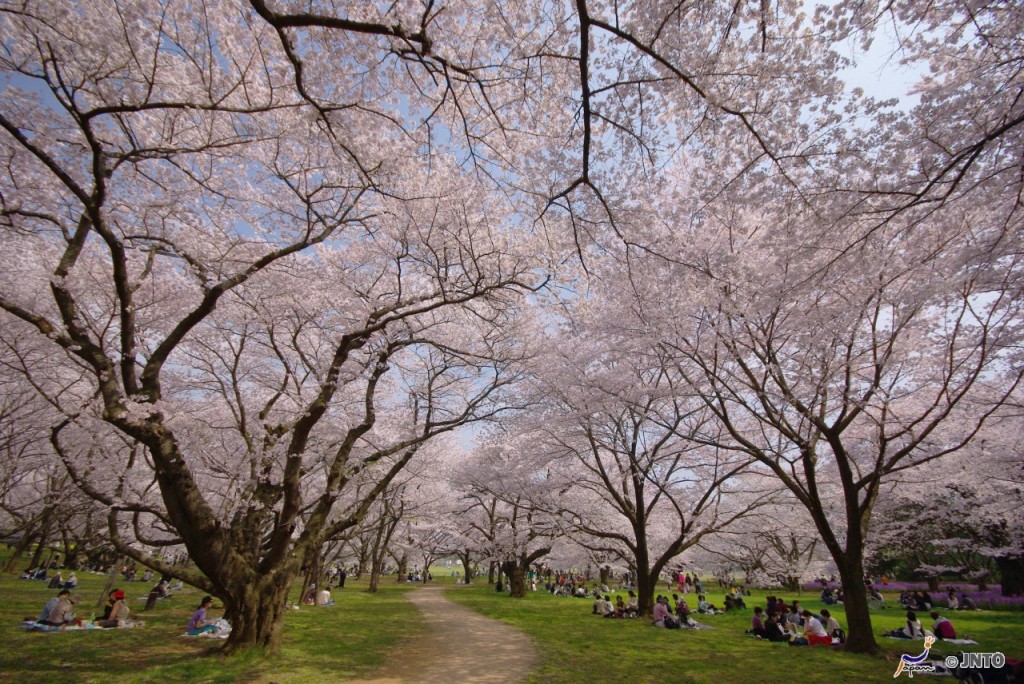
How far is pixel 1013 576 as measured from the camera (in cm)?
2081

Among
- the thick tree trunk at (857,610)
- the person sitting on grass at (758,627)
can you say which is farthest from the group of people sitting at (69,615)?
the thick tree trunk at (857,610)

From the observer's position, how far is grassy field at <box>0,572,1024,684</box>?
7148mm

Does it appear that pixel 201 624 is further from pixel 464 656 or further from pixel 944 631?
pixel 944 631

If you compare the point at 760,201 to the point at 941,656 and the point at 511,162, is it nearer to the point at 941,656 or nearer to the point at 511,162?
the point at 511,162

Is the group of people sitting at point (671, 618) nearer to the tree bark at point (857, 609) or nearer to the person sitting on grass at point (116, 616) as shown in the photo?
the tree bark at point (857, 609)

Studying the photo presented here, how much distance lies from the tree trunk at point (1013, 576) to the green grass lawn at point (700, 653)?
8817 millimetres

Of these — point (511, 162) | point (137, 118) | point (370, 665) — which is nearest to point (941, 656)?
point (370, 665)

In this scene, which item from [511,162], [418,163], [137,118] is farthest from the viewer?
[418,163]

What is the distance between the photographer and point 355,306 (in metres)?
11.6

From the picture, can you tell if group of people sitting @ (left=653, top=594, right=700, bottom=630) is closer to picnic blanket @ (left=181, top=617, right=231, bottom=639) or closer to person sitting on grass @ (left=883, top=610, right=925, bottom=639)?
person sitting on grass @ (left=883, top=610, right=925, bottom=639)

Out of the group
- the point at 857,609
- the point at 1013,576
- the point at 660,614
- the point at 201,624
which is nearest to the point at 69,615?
the point at 201,624

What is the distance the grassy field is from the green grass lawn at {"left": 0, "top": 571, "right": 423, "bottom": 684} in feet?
0.06

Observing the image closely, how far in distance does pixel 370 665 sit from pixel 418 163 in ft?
28.3

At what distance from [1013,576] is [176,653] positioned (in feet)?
102
